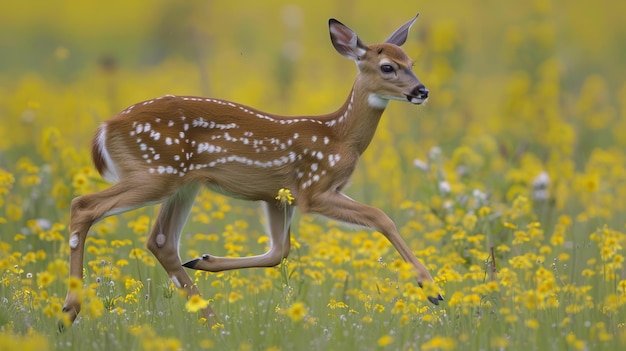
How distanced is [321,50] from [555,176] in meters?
12.8

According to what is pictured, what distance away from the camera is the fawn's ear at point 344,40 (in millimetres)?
7180

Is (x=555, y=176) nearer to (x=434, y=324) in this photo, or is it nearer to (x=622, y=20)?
(x=434, y=324)

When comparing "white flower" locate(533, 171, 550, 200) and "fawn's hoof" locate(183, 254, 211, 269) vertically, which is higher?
"white flower" locate(533, 171, 550, 200)

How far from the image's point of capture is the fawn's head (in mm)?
6977

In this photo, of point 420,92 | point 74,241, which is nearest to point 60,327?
point 74,241

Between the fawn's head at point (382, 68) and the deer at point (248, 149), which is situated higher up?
the fawn's head at point (382, 68)

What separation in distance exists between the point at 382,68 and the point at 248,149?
100 centimetres

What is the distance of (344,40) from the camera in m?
7.23

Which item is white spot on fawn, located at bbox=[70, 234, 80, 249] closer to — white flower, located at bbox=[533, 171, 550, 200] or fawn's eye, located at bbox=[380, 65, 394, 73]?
fawn's eye, located at bbox=[380, 65, 394, 73]

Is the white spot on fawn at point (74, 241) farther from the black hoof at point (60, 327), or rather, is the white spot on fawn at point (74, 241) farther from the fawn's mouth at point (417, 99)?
the fawn's mouth at point (417, 99)

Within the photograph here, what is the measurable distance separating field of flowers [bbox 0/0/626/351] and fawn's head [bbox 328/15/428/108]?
93cm

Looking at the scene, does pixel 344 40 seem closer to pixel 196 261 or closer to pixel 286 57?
pixel 196 261

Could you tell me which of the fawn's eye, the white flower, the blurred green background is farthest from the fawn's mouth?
the white flower

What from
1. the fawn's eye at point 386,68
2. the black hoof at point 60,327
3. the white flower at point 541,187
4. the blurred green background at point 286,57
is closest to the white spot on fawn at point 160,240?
the black hoof at point 60,327
